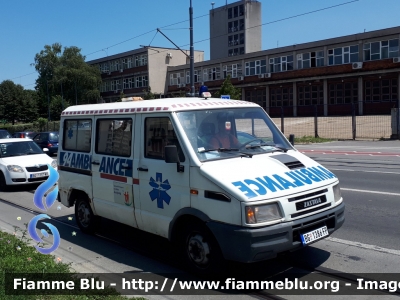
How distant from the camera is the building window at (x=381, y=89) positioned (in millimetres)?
44312

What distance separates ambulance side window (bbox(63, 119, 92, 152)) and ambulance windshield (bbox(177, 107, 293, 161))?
2.26m

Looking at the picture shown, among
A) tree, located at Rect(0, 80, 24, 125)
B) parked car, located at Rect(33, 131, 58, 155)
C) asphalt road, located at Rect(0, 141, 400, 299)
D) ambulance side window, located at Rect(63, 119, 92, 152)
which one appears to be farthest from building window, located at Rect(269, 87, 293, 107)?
tree, located at Rect(0, 80, 24, 125)

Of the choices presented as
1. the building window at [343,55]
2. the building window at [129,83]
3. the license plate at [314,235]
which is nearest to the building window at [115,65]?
the building window at [129,83]

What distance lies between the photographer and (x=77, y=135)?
768 cm

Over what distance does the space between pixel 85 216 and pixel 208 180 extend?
3.31 m

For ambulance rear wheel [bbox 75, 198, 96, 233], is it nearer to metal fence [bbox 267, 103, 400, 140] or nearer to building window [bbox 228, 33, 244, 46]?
metal fence [bbox 267, 103, 400, 140]

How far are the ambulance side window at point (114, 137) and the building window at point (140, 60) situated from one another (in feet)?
212

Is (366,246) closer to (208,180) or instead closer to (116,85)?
(208,180)

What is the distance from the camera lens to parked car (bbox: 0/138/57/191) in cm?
1294

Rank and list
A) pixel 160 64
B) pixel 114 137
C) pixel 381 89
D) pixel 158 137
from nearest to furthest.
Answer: pixel 158 137
pixel 114 137
pixel 381 89
pixel 160 64

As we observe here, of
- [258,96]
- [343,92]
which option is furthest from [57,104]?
[343,92]

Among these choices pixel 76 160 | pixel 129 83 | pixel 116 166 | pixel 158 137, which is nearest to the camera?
pixel 158 137

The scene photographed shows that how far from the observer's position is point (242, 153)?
5.66m

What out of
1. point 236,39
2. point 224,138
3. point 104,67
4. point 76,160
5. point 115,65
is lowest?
point 76,160
